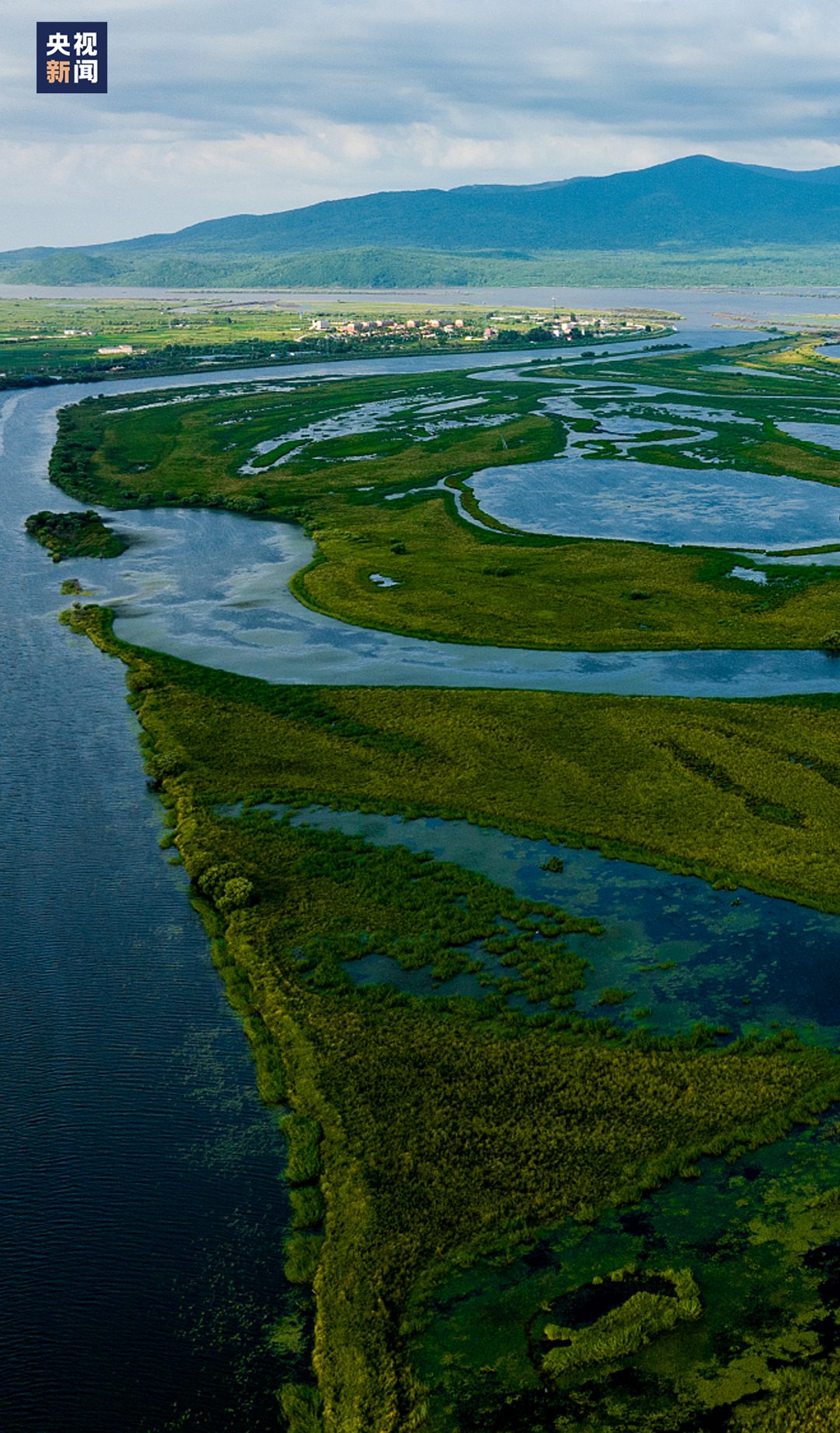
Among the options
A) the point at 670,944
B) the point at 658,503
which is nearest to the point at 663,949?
the point at 670,944

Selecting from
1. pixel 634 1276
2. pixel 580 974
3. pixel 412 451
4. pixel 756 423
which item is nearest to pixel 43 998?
pixel 580 974

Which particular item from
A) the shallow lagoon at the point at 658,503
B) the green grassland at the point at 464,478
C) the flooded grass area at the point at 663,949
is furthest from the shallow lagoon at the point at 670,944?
the shallow lagoon at the point at 658,503

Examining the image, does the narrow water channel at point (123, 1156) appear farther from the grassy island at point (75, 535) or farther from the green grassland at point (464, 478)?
the grassy island at point (75, 535)

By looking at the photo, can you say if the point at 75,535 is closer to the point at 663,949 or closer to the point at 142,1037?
the point at 142,1037

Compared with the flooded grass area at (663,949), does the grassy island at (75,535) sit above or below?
above

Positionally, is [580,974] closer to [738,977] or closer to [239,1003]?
[738,977]
